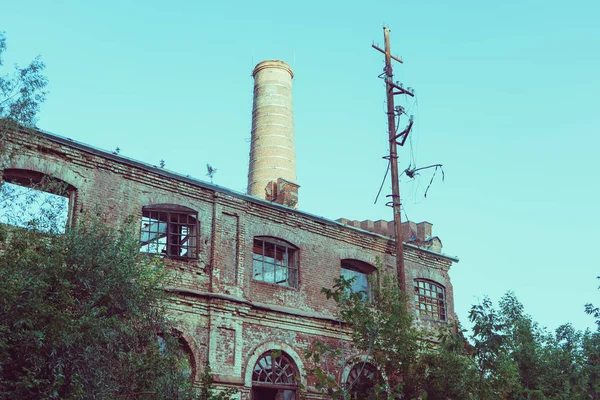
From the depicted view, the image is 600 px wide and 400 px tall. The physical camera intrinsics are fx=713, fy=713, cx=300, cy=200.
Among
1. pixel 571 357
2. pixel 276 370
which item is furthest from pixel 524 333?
pixel 276 370

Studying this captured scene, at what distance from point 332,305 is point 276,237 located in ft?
8.06

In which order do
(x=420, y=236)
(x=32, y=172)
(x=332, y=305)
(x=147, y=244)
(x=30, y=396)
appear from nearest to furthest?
(x=30, y=396) → (x=32, y=172) → (x=147, y=244) → (x=332, y=305) → (x=420, y=236)

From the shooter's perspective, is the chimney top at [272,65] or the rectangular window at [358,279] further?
the chimney top at [272,65]

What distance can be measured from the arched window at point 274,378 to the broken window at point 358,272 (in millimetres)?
3540

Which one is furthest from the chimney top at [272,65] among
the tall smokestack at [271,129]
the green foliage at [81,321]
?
the green foliage at [81,321]

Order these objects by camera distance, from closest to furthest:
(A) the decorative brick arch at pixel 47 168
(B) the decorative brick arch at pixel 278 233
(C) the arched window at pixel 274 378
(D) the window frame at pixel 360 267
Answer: (A) the decorative brick arch at pixel 47 168 < (C) the arched window at pixel 274 378 < (B) the decorative brick arch at pixel 278 233 < (D) the window frame at pixel 360 267

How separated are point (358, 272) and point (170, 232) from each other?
629 centimetres

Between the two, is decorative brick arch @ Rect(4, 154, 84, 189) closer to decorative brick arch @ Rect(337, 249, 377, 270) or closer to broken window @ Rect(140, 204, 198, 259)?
broken window @ Rect(140, 204, 198, 259)

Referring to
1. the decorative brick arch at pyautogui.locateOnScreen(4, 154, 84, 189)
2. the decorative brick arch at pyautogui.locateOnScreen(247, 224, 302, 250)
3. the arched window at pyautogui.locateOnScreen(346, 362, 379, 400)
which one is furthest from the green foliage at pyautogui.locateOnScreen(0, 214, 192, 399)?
the arched window at pyautogui.locateOnScreen(346, 362, 379, 400)

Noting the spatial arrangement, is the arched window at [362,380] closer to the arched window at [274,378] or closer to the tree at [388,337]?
the tree at [388,337]

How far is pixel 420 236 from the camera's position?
76.1 feet

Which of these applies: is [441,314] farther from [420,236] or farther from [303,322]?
[303,322]

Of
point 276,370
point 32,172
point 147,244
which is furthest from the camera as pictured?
point 276,370

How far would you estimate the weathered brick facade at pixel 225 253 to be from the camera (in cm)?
1533
